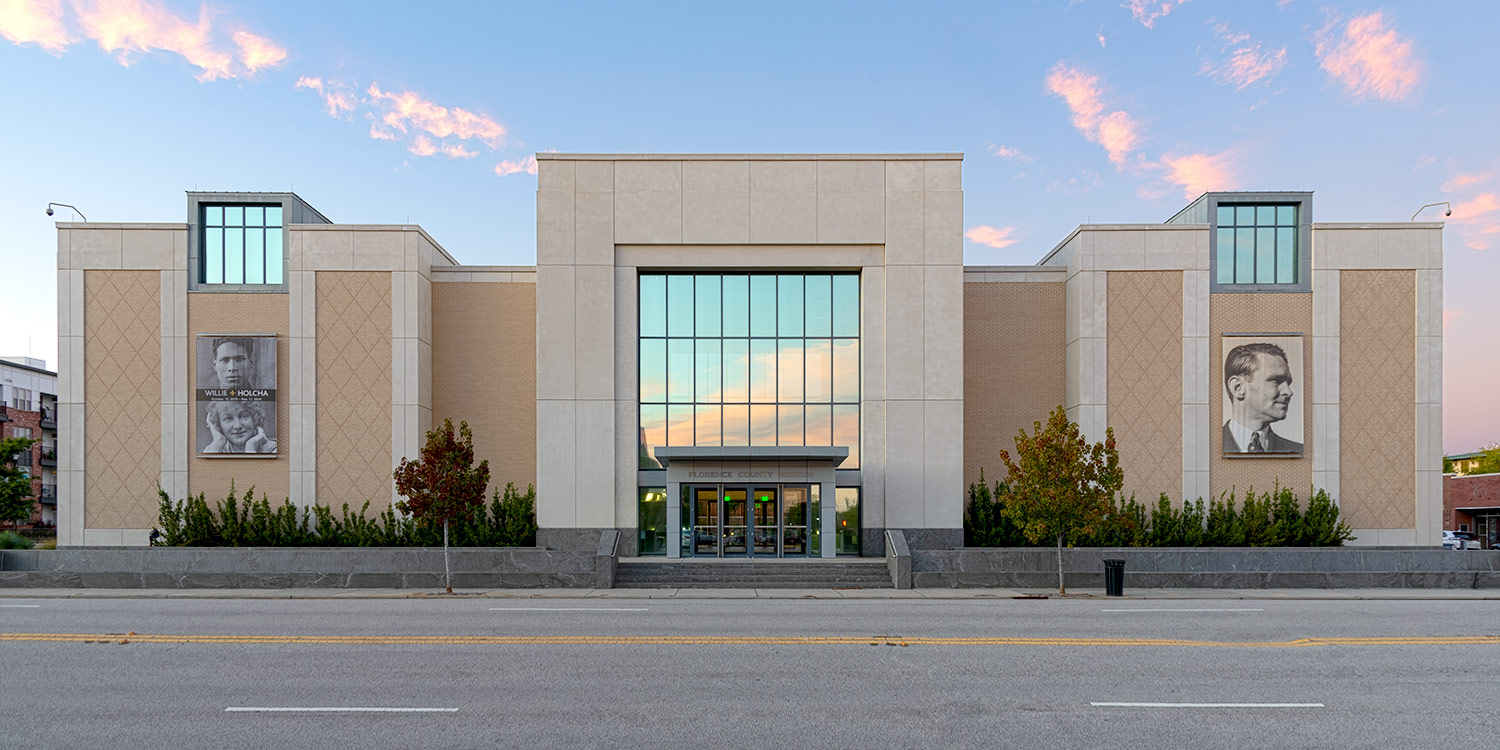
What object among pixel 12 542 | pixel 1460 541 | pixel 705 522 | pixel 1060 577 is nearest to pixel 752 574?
pixel 705 522

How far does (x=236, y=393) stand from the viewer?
2977 cm

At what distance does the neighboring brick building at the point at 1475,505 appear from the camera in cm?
5344

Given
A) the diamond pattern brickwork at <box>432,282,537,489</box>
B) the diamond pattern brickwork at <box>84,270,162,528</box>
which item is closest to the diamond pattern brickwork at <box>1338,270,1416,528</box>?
the diamond pattern brickwork at <box>432,282,537,489</box>

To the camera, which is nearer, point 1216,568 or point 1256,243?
point 1216,568

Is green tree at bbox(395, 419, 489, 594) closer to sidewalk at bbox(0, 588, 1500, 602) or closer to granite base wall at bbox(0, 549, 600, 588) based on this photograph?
granite base wall at bbox(0, 549, 600, 588)

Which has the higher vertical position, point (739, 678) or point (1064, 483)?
point (1064, 483)

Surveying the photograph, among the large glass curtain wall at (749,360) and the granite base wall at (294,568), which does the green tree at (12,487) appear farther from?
the large glass curtain wall at (749,360)

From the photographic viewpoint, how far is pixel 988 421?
31.2 metres

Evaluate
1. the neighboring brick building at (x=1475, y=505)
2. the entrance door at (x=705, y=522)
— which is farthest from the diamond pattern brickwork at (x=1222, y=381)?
the neighboring brick building at (x=1475, y=505)

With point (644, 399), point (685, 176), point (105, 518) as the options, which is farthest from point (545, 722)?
point (105, 518)

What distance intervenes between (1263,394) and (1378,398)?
3.85m

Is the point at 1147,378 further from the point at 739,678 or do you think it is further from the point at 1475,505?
the point at 1475,505

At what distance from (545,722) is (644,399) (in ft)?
68.5

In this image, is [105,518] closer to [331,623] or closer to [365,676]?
[331,623]
